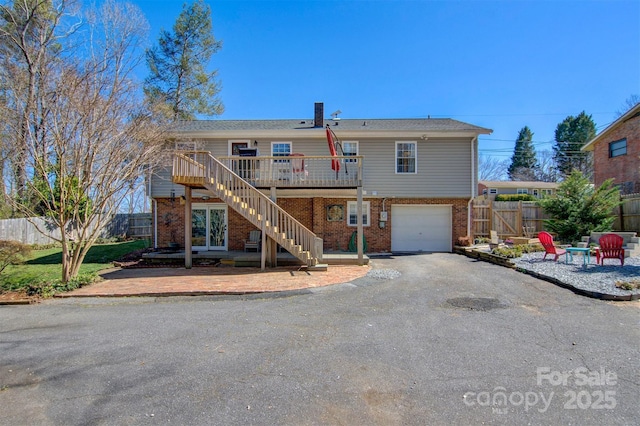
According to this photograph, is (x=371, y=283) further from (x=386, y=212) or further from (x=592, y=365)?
(x=386, y=212)

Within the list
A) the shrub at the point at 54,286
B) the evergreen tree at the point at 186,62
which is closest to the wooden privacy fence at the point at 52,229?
the evergreen tree at the point at 186,62

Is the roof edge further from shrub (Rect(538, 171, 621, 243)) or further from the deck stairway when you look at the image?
the deck stairway

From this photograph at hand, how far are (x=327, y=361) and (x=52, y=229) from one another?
2064 cm

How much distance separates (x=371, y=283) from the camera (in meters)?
8.61

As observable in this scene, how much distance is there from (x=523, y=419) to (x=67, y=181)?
9.95 m

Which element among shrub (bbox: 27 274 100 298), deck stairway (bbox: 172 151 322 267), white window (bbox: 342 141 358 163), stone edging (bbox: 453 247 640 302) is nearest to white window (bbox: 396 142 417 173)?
white window (bbox: 342 141 358 163)

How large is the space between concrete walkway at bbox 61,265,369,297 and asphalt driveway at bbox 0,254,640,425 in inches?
33.4

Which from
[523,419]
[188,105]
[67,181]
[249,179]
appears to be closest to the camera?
[523,419]

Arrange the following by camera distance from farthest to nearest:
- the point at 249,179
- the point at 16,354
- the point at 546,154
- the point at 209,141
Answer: the point at 546,154 < the point at 209,141 < the point at 249,179 < the point at 16,354

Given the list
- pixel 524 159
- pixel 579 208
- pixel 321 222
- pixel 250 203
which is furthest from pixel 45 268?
pixel 524 159

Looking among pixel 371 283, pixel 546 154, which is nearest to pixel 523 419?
pixel 371 283

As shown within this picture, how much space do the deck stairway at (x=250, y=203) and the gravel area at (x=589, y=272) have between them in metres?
6.13

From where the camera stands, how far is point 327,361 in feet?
13.2

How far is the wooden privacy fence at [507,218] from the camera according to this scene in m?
17.2
